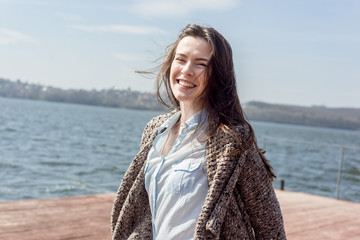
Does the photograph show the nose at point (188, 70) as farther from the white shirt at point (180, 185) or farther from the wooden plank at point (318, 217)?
the wooden plank at point (318, 217)

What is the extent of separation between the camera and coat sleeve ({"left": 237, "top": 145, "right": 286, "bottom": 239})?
46.8 inches

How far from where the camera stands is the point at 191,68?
4.24 ft

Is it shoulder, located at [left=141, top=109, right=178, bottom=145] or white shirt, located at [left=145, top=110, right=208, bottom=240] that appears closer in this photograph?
white shirt, located at [left=145, top=110, right=208, bottom=240]

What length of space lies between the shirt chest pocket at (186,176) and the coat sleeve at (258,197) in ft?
0.36

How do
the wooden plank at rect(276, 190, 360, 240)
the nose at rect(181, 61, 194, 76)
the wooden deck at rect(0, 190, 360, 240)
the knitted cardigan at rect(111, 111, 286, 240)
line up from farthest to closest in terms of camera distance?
1. the wooden plank at rect(276, 190, 360, 240)
2. the wooden deck at rect(0, 190, 360, 240)
3. the nose at rect(181, 61, 194, 76)
4. the knitted cardigan at rect(111, 111, 286, 240)

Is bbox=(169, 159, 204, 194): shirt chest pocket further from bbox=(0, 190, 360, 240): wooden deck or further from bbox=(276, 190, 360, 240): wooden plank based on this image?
bbox=(276, 190, 360, 240): wooden plank

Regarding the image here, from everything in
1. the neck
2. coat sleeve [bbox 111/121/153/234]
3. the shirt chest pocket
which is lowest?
coat sleeve [bbox 111/121/153/234]

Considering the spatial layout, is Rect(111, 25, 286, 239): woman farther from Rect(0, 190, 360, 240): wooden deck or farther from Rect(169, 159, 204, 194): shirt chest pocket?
Rect(0, 190, 360, 240): wooden deck

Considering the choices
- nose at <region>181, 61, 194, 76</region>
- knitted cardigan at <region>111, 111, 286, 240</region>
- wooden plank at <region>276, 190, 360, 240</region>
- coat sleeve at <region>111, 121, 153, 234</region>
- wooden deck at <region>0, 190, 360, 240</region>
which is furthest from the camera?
wooden plank at <region>276, 190, 360, 240</region>

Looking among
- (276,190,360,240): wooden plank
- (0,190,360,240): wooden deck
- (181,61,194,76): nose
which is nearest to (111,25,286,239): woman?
(181,61,194,76): nose

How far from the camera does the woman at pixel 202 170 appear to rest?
3.85 ft

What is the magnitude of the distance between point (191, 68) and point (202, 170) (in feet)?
0.92

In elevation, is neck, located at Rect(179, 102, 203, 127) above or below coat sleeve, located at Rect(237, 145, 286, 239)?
above

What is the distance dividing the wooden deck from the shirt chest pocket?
5.55 ft
